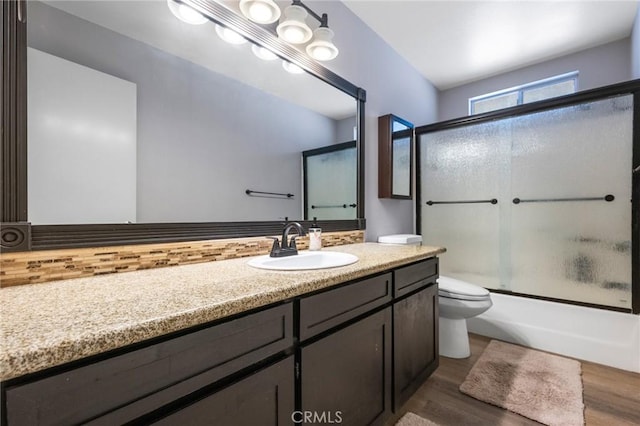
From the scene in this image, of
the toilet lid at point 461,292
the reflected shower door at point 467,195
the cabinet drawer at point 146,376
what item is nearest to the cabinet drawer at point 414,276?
the toilet lid at point 461,292

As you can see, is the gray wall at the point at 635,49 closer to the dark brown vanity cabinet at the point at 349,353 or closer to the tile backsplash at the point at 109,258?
the dark brown vanity cabinet at the point at 349,353

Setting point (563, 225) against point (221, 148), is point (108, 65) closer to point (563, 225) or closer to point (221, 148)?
point (221, 148)

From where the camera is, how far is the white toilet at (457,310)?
6.14 feet

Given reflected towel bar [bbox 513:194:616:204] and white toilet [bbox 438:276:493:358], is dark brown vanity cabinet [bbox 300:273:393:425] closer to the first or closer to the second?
white toilet [bbox 438:276:493:358]

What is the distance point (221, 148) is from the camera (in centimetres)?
131

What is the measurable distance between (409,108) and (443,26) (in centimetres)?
71

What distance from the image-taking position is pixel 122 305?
64cm

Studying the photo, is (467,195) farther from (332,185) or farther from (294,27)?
(294,27)

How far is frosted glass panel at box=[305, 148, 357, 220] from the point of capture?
174cm

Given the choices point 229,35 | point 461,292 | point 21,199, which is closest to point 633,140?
point 461,292

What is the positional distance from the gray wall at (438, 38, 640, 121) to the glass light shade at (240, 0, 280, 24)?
2.65 meters

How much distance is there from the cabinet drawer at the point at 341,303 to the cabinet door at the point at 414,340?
A: 0.17 meters

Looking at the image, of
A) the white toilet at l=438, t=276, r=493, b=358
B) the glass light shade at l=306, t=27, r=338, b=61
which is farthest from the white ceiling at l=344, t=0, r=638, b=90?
the white toilet at l=438, t=276, r=493, b=358

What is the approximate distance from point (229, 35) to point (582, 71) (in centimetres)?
306
